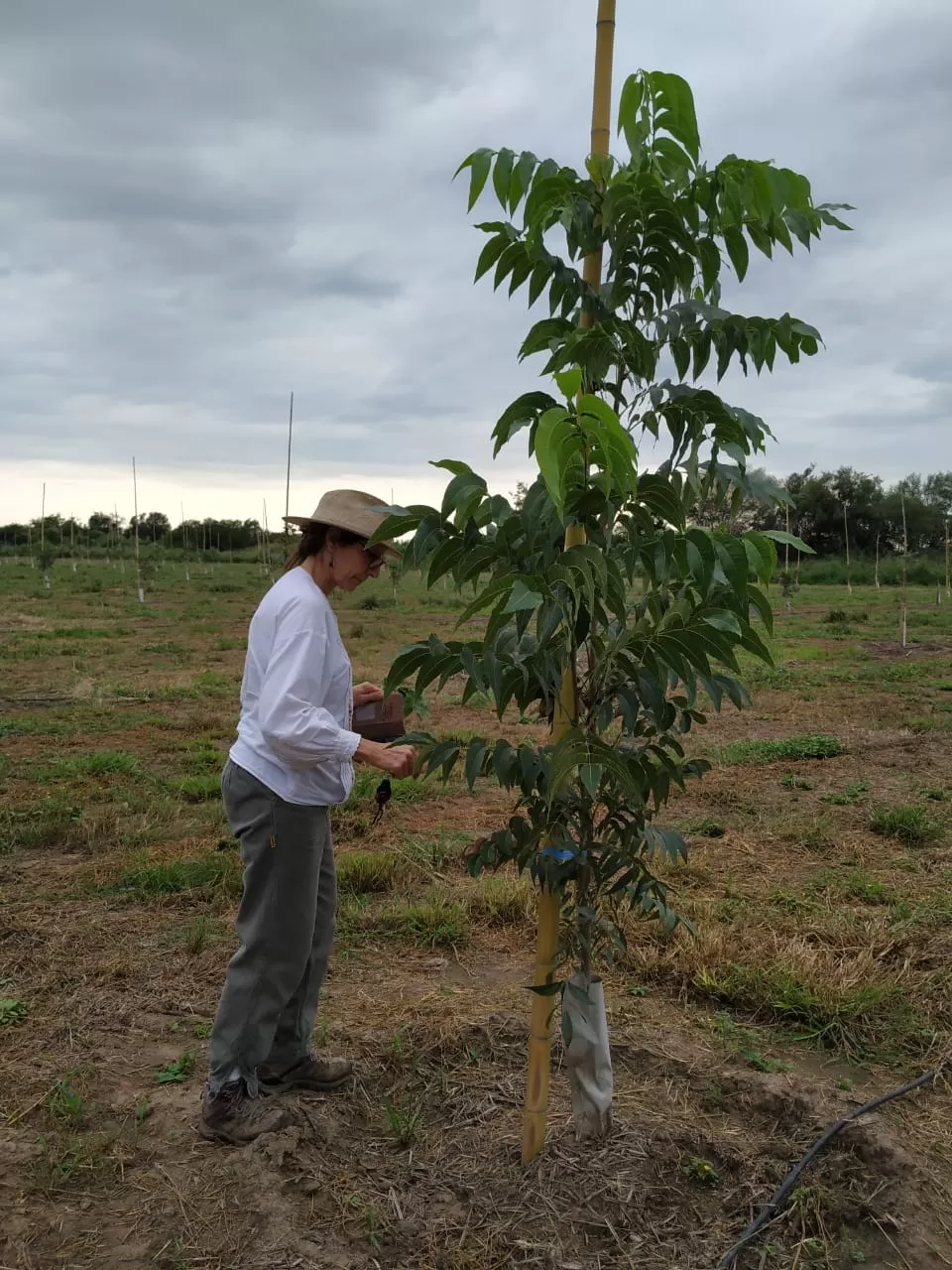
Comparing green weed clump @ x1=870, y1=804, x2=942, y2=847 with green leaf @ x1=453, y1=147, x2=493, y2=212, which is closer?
green leaf @ x1=453, y1=147, x2=493, y2=212

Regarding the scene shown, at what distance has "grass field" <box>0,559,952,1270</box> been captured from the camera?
2.56 meters

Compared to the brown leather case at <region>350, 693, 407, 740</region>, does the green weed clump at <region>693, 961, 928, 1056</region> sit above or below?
below

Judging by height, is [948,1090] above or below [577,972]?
below

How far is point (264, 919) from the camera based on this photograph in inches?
113

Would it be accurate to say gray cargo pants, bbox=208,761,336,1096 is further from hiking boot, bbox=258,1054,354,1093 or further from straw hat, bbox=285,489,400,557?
straw hat, bbox=285,489,400,557

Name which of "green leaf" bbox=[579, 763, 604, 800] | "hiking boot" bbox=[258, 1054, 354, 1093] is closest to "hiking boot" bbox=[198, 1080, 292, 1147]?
"hiking boot" bbox=[258, 1054, 354, 1093]

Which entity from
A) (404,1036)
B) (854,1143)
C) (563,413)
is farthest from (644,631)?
(404,1036)

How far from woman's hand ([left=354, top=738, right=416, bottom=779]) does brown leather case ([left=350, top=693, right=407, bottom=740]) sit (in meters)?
0.30

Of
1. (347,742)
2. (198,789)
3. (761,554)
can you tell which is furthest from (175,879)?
(761,554)

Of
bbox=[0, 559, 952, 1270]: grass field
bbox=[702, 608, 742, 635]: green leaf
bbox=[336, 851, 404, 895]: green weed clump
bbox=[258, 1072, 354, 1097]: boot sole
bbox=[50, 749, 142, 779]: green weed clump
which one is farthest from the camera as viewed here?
bbox=[50, 749, 142, 779]: green weed clump

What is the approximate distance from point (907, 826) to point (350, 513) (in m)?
4.75

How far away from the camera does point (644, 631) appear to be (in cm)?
224

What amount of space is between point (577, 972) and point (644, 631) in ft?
3.50

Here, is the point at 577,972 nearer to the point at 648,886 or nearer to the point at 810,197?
the point at 648,886
